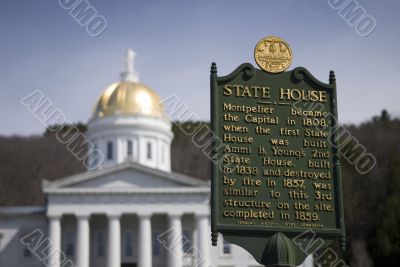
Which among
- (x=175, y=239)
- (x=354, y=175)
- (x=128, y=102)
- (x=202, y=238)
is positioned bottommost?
(x=202, y=238)

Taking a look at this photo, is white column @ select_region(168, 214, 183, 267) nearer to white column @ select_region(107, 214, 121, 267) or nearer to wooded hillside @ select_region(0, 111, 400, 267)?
white column @ select_region(107, 214, 121, 267)

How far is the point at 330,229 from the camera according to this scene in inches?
688

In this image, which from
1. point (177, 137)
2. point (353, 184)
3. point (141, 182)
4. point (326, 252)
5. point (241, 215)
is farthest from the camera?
point (177, 137)

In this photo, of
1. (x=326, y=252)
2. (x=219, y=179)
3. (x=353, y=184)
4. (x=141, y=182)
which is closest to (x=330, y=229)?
(x=219, y=179)

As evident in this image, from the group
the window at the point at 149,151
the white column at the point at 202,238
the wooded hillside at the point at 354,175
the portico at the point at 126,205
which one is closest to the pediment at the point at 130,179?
the portico at the point at 126,205

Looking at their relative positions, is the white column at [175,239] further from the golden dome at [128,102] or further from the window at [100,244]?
the golden dome at [128,102]

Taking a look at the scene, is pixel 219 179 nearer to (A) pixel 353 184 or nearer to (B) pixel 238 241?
(B) pixel 238 241

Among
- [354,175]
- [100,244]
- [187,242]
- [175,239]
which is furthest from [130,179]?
[354,175]

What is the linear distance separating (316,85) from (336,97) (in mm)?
472

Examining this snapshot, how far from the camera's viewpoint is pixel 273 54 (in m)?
18.1

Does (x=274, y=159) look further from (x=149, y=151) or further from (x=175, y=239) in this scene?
(x=149, y=151)

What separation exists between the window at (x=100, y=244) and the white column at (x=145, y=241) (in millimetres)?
4872

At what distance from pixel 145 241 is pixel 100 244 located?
5.50m

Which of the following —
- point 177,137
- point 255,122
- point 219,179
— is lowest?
point 219,179
